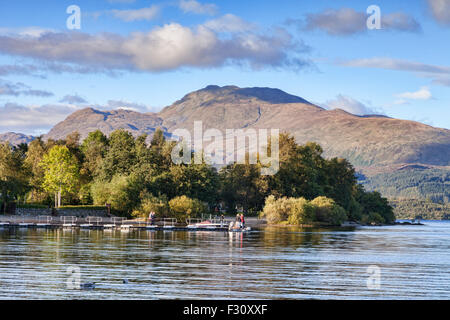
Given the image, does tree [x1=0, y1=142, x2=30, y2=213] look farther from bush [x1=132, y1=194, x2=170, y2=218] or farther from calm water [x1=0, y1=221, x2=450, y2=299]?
calm water [x1=0, y1=221, x2=450, y2=299]

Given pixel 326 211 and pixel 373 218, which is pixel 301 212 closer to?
pixel 326 211

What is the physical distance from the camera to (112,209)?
3068 inches

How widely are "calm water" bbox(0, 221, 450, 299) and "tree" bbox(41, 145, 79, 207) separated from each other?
1668 inches

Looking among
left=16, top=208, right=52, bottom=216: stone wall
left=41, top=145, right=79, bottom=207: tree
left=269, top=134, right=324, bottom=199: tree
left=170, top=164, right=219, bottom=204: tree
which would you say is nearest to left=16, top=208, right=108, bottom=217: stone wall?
left=16, top=208, right=52, bottom=216: stone wall

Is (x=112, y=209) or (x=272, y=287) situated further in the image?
(x=112, y=209)

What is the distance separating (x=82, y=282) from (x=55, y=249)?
44.6ft

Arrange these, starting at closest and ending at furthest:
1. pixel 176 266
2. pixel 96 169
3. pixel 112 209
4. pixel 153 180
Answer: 1. pixel 176 266
2. pixel 112 209
3. pixel 153 180
4. pixel 96 169

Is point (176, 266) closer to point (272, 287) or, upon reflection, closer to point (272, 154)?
point (272, 287)

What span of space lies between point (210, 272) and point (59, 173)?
198 feet

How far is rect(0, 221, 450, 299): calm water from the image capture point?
20.5 metres

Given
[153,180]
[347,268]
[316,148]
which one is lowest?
[347,268]

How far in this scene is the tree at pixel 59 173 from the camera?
267ft
